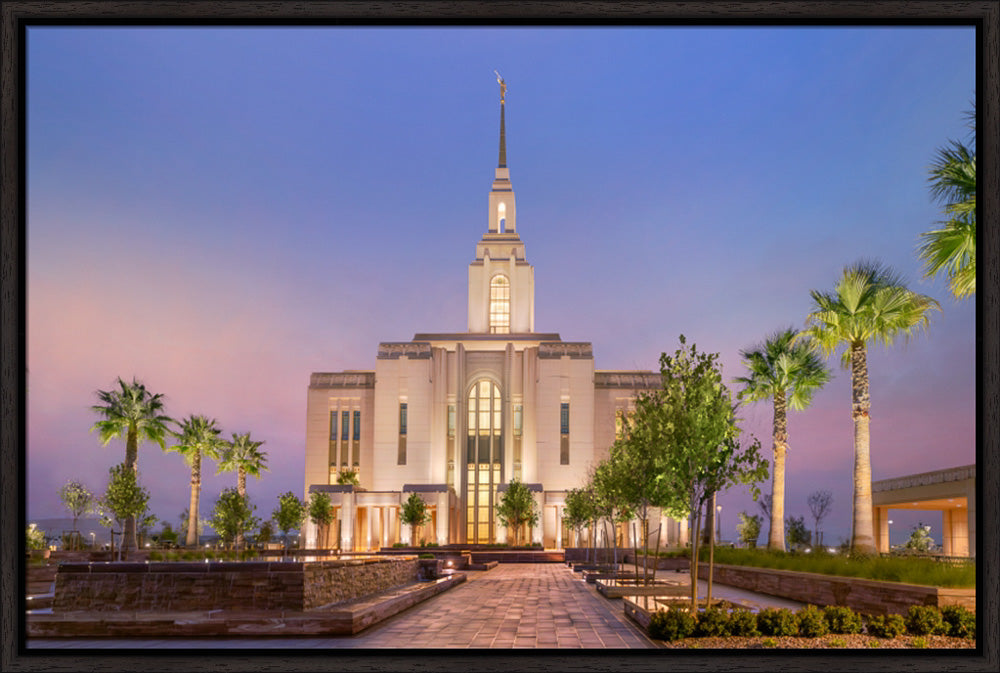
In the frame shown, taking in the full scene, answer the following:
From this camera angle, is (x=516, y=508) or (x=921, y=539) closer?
(x=921, y=539)

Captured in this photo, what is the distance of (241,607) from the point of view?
12938 millimetres

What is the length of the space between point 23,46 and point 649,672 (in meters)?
8.87

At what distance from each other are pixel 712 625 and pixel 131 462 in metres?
34.4

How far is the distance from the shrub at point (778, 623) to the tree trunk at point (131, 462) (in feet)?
107

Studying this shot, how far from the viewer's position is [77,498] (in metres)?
57.8

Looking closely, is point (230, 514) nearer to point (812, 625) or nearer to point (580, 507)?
point (580, 507)

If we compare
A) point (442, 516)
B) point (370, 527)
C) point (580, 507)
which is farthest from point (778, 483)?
point (370, 527)

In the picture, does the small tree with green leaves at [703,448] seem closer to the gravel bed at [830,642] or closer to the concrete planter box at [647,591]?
the gravel bed at [830,642]

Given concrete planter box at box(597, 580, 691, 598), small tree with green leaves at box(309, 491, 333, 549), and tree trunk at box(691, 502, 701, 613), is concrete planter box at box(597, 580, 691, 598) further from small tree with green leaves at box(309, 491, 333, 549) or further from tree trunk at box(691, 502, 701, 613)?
small tree with green leaves at box(309, 491, 333, 549)

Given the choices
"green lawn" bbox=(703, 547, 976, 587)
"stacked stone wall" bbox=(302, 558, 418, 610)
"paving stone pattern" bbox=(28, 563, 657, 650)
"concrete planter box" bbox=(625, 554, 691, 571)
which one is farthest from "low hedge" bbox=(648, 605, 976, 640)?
"concrete planter box" bbox=(625, 554, 691, 571)

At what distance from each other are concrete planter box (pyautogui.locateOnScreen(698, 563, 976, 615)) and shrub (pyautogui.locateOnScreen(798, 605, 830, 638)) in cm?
328

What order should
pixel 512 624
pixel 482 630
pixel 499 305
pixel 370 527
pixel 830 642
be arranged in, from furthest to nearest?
pixel 499 305 < pixel 370 527 < pixel 512 624 < pixel 482 630 < pixel 830 642
